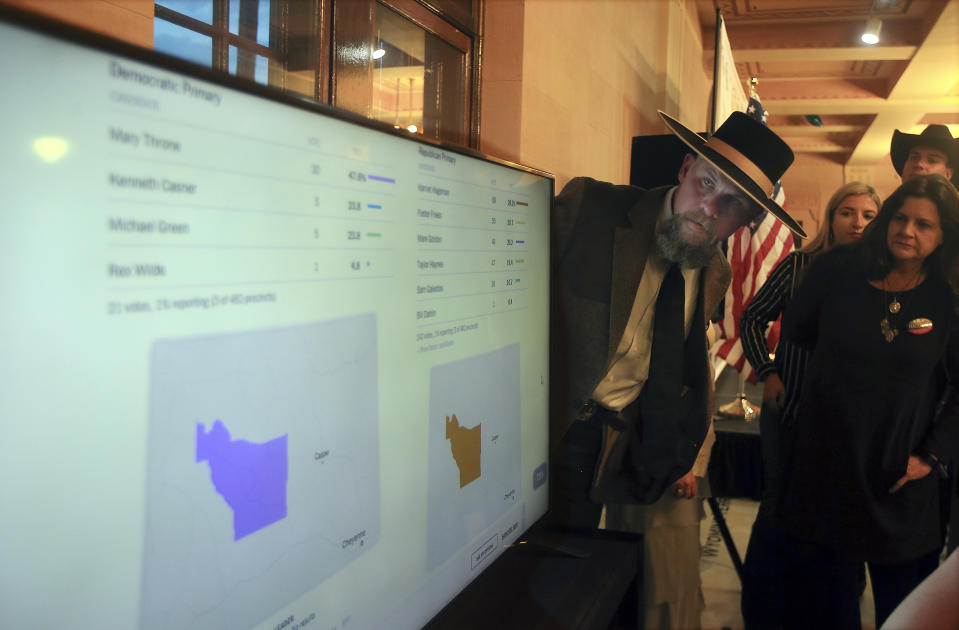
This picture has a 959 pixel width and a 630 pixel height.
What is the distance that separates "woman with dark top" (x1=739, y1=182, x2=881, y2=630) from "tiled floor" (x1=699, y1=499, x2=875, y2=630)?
37cm

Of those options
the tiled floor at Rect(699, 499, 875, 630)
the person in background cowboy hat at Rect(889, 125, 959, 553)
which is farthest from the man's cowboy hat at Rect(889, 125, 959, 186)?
the tiled floor at Rect(699, 499, 875, 630)

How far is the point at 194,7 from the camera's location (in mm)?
1160

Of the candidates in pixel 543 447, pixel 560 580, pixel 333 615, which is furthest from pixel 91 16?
pixel 560 580

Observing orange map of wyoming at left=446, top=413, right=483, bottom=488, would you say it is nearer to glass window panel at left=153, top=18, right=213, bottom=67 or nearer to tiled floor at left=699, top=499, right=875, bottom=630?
glass window panel at left=153, top=18, right=213, bottom=67

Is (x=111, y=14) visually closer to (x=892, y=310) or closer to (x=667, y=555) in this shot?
(x=892, y=310)


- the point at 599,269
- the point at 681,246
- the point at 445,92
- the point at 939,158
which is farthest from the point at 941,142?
the point at 445,92

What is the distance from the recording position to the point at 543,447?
4.46 feet

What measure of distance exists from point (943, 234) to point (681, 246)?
0.92m

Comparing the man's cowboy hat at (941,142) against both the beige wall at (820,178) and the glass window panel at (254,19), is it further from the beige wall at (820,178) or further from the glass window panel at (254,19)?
the beige wall at (820,178)

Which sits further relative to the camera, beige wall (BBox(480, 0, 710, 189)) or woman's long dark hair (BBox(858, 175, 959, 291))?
beige wall (BBox(480, 0, 710, 189))

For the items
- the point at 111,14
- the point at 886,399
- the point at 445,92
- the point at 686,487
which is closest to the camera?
the point at 111,14

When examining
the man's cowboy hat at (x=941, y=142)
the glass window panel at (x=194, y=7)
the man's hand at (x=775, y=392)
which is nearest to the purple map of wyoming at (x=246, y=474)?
the glass window panel at (x=194, y=7)

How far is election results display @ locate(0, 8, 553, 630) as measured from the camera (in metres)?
0.50

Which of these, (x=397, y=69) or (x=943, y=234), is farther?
(x=943, y=234)
